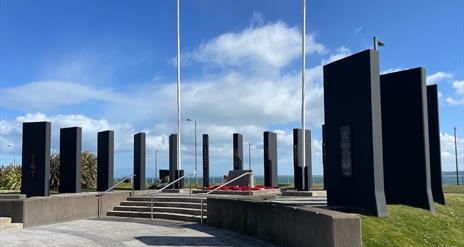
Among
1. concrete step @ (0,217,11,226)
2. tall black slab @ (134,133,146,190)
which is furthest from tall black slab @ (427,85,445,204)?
tall black slab @ (134,133,146,190)

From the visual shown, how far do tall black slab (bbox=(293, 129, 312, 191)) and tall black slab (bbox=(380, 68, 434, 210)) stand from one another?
11.4m

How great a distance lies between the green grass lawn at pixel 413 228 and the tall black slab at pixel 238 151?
65.1ft

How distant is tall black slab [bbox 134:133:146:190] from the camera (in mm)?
29625

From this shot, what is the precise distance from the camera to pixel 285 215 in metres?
10.5

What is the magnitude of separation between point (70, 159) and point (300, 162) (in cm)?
1300

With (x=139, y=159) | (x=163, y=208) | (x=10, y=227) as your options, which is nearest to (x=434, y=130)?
(x=163, y=208)

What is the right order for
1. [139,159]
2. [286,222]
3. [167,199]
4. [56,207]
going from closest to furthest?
[286,222], [56,207], [167,199], [139,159]

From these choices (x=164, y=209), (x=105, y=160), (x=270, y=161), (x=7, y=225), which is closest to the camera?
(x=7, y=225)

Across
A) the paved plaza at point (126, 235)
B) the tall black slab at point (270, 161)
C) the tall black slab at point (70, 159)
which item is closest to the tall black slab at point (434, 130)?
the paved plaza at point (126, 235)

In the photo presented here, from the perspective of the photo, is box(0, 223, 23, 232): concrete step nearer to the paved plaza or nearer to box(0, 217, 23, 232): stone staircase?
box(0, 217, 23, 232): stone staircase

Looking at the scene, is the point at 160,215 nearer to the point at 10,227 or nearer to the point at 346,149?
the point at 10,227

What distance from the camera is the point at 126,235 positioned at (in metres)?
13.0

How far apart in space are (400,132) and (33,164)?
16844mm

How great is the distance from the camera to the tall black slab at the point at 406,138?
1485 centimetres
